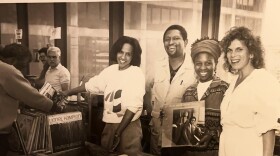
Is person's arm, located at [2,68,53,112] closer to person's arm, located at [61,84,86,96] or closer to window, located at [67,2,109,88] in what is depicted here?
person's arm, located at [61,84,86,96]

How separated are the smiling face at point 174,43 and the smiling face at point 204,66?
109mm

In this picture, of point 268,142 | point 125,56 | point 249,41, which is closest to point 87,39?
point 125,56

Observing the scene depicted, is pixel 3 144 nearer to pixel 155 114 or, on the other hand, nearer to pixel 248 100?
pixel 155 114

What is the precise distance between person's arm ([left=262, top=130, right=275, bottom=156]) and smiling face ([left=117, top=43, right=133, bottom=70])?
936 millimetres

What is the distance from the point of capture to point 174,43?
202 centimetres

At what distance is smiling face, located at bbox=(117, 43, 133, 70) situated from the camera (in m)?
2.19

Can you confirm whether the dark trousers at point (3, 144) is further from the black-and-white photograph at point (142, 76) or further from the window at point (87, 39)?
the window at point (87, 39)

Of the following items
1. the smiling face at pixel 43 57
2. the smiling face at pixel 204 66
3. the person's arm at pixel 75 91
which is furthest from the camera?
the smiling face at pixel 43 57

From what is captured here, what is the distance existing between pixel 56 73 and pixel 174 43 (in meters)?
0.97

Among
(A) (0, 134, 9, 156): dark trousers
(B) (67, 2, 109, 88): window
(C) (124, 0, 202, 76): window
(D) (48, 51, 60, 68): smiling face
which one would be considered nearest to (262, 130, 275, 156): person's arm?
(C) (124, 0, 202, 76): window

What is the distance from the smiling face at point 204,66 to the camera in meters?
1.92

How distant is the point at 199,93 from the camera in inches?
77.7

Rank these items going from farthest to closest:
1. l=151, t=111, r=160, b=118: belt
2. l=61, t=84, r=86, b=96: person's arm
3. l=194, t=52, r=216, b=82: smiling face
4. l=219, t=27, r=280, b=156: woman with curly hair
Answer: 1. l=61, t=84, r=86, b=96: person's arm
2. l=151, t=111, r=160, b=118: belt
3. l=194, t=52, r=216, b=82: smiling face
4. l=219, t=27, r=280, b=156: woman with curly hair

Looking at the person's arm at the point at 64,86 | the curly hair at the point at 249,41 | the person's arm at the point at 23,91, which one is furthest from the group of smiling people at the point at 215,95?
the person's arm at the point at 23,91
